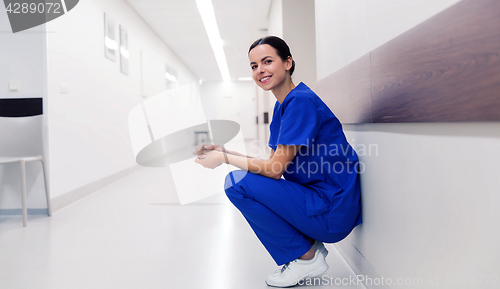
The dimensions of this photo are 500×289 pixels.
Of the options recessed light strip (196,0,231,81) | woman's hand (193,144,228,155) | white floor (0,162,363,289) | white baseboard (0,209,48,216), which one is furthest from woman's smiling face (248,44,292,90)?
recessed light strip (196,0,231,81)

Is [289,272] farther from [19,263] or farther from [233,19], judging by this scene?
[233,19]

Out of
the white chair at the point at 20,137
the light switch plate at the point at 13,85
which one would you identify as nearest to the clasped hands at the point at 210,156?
the white chair at the point at 20,137

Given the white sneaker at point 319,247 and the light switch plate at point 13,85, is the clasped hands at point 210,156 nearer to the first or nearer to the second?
the white sneaker at point 319,247

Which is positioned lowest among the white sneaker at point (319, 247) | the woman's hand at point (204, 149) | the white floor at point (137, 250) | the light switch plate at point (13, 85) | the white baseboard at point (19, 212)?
the white floor at point (137, 250)

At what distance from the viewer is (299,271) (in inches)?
53.3

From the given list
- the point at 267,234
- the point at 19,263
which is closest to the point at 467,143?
the point at 267,234

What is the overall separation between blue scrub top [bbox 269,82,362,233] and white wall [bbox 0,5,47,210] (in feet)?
8.14

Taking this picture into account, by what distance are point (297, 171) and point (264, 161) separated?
17 cm

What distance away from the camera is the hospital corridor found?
2.46ft

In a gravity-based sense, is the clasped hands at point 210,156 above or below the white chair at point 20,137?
below

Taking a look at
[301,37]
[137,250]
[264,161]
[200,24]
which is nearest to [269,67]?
[264,161]

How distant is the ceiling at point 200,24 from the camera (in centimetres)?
543

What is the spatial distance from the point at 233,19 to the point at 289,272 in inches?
223

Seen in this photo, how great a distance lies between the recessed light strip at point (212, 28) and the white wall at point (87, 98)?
1.23 metres
